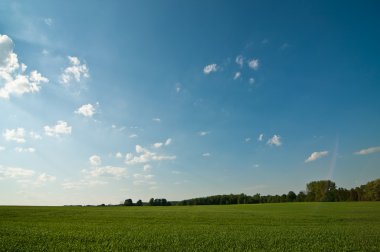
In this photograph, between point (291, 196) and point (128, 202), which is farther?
point (291, 196)

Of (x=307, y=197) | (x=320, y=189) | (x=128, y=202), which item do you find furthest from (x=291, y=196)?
(x=128, y=202)

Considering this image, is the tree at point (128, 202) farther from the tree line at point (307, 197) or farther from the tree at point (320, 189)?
the tree at point (320, 189)

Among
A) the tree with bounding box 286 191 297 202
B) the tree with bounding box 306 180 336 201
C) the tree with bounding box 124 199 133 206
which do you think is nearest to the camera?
the tree with bounding box 124 199 133 206

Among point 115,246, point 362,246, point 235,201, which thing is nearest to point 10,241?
point 115,246

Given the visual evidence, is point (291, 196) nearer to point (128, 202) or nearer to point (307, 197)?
point (307, 197)

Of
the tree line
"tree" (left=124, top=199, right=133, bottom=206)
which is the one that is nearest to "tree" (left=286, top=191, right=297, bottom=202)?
the tree line

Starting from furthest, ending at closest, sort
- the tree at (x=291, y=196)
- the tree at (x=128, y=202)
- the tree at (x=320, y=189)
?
the tree at (x=291, y=196), the tree at (x=320, y=189), the tree at (x=128, y=202)

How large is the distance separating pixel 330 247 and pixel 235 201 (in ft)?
491

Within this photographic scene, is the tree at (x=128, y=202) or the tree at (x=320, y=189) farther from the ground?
the tree at (x=320, y=189)

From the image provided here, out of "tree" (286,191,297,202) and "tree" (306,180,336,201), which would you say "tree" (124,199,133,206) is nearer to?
"tree" (286,191,297,202)

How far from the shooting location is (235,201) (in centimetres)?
16400

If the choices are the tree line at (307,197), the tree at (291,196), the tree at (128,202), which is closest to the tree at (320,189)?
the tree line at (307,197)

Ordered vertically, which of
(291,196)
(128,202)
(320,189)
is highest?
(320,189)

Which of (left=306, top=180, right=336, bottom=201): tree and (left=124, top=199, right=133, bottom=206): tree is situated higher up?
(left=306, top=180, right=336, bottom=201): tree
